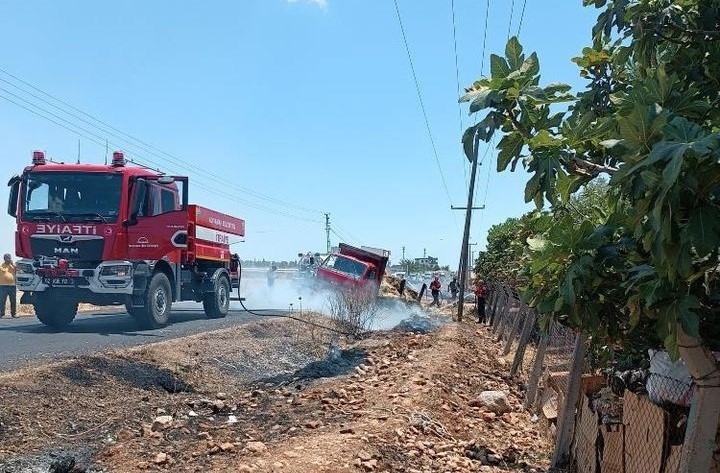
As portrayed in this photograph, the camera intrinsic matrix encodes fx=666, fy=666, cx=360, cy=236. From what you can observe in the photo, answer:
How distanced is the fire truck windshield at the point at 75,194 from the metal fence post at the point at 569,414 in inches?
369

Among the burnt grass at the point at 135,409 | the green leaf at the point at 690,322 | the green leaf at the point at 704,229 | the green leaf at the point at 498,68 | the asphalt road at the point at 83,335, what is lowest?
the burnt grass at the point at 135,409

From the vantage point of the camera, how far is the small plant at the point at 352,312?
48.5ft

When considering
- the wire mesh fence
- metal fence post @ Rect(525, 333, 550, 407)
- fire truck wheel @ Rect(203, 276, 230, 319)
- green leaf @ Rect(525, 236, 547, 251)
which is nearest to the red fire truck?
fire truck wheel @ Rect(203, 276, 230, 319)

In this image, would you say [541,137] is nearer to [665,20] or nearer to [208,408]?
[665,20]

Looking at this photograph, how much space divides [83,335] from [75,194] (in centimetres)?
264

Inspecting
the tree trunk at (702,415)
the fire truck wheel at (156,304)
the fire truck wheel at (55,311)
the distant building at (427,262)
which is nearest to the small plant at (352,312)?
the fire truck wheel at (156,304)

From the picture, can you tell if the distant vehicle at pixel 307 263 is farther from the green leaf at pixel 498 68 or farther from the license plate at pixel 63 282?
the green leaf at pixel 498 68

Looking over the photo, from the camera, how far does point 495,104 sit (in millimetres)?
2859

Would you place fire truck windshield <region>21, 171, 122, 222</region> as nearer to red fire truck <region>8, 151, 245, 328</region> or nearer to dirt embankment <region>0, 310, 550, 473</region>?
red fire truck <region>8, 151, 245, 328</region>

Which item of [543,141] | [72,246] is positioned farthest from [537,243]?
[72,246]

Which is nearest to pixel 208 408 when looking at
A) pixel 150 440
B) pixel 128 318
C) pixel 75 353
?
pixel 150 440

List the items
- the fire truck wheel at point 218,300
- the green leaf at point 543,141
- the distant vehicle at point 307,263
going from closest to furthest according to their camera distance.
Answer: the green leaf at point 543,141 < the fire truck wheel at point 218,300 < the distant vehicle at point 307,263

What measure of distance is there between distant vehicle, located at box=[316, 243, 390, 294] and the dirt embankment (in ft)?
29.3

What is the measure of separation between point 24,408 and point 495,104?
5486 mm
